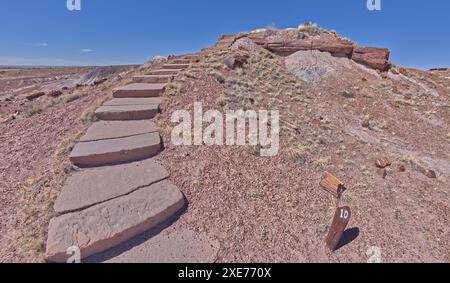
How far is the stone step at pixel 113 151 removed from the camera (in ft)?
10.7

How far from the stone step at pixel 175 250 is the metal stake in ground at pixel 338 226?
135cm

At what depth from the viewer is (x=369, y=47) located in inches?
384

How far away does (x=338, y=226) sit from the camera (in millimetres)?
2641

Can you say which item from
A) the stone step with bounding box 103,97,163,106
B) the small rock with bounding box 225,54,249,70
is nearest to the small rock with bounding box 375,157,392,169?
the stone step with bounding box 103,97,163,106

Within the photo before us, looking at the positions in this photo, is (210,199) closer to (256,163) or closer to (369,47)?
(256,163)

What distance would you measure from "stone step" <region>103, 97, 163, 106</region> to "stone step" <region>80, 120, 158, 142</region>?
713 mm

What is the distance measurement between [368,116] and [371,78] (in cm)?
311

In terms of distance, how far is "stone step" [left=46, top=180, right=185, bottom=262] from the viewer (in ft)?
7.33

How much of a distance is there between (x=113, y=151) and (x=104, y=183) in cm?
58

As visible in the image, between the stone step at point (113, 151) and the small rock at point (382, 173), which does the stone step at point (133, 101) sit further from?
the small rock at point (382, 173)

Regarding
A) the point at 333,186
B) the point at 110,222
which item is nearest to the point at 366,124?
the point at 333,186

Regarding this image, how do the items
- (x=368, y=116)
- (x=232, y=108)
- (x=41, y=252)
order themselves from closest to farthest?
(x=41, y=252) < (x=232, y=108) < (x=368, y=116)

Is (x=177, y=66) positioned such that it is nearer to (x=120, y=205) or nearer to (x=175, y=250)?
(x=120, y=205)

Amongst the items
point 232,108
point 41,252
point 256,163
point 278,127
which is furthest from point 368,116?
point 41,252
